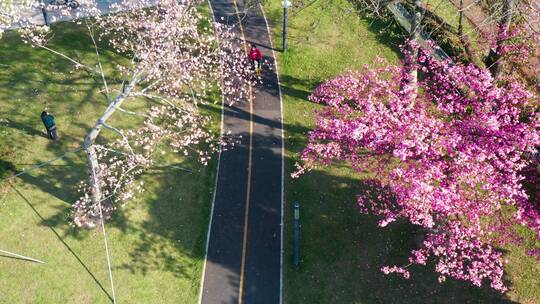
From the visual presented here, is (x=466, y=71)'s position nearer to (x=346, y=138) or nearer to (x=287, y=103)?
→ (x=346, y=138)

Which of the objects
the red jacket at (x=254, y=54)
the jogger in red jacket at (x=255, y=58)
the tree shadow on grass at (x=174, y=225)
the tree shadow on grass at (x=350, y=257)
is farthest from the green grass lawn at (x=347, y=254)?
the tree shadow on grass at (x=174, y=225)

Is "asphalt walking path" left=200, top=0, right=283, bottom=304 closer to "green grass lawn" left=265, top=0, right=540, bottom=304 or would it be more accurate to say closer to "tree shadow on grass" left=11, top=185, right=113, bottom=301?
"green grass lawn" left=265, top=0, right=540, bottom=304

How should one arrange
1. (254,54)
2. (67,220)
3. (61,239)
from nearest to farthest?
(61,239)
(67,220)
(254,54)

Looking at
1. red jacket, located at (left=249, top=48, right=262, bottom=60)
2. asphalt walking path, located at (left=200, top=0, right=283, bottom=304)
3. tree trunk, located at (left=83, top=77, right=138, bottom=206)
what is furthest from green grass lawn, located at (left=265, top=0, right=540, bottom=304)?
tree trunk, located at (left=83, top=77, right=138, bottom=206)

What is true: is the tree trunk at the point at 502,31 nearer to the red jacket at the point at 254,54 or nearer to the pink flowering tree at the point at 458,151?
the pink flowering tree at the point at 458,151

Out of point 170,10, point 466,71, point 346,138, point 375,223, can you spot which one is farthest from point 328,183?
point 170,10

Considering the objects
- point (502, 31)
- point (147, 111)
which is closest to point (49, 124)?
point (147, 111)

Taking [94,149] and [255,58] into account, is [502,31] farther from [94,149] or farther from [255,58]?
[94,149]
